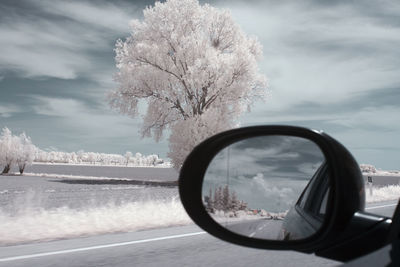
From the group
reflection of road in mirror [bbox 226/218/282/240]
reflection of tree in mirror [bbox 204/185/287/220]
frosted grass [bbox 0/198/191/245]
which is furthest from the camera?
frosted grass [bbox 0/198/191/245]

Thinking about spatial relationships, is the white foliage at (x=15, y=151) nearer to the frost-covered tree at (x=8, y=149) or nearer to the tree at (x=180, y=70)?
the frost-covered tree at (x=8, y=149)

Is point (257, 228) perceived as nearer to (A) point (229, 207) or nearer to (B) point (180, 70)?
(A) point (229, 207)

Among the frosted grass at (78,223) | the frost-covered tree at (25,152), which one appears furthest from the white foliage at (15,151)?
the frosted grass at (78,223)

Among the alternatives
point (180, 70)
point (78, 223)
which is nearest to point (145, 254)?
point (78, 223)

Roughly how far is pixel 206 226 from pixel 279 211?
37 cm

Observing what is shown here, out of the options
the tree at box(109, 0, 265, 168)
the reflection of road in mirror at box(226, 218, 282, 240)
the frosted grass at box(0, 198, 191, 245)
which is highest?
the tree at box(109, 0, 265, 168)

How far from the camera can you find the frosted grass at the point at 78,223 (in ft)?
27.5

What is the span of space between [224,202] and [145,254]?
4.63m

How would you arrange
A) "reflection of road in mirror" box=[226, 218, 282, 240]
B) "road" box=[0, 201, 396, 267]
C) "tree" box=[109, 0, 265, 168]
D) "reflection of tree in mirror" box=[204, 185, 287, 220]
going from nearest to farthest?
1. "reflection of road in mirror" box=[226, 218, 282, 240]
2. "reflection of tree in mirror" box=[204, 185, 287, 220]
3. "road" box=[0, 201, 396, 267]
4. "tree" box=[109, 0, 265, 168]

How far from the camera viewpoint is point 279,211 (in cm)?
213

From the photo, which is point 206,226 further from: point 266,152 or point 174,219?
point 174,219

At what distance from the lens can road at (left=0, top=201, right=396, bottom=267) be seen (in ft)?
19.3

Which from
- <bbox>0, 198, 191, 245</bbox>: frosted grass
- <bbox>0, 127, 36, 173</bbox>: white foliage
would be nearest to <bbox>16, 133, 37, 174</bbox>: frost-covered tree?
<bbox>0, 127, 36, 173</bbox>: white foliage

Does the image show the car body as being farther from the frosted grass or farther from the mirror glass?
the frosted grass
